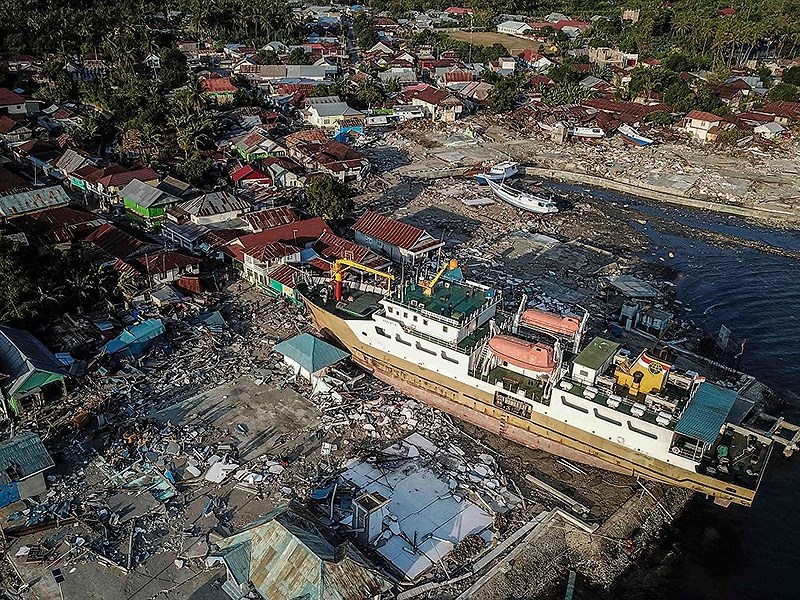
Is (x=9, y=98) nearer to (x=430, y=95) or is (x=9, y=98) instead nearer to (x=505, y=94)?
(x=430, y=95)

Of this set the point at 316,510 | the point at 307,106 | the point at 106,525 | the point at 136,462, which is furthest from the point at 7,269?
the point at 307,106

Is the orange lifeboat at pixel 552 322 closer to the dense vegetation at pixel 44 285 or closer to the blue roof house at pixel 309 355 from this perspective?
the blue roof house at pixel 309 355

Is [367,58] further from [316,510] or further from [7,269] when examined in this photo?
[316,510]

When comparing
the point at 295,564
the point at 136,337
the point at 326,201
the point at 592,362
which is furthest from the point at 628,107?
the point at 295,564

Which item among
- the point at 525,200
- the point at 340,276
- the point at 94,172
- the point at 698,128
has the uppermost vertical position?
the point at 340,276

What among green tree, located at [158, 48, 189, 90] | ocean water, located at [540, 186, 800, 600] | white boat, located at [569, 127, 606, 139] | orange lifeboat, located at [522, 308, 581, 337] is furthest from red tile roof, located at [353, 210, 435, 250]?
green tree, located at [158, 48, 189, 90]

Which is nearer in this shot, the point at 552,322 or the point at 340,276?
the point at 552,322

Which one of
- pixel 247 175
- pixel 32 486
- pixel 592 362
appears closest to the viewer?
pixel 32 486
